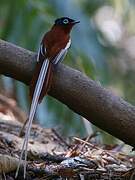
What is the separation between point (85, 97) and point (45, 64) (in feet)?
0.74

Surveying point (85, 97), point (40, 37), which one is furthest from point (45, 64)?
point (40, 37)

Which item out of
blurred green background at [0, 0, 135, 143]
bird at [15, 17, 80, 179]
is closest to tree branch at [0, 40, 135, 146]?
bird at [15, 17, 80, 179]

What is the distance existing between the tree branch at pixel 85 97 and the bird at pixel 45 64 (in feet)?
0.13

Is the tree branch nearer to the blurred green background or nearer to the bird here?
the bird

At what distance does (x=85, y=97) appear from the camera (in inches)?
104

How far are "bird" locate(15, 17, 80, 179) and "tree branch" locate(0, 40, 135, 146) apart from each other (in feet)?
0.13

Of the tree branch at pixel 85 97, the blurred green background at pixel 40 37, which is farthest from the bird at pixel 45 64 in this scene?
the blurred green background at pixel 40 37

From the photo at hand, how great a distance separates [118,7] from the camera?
5.46 meters

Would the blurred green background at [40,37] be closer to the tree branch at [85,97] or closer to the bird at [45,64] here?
the bird at [45,64]

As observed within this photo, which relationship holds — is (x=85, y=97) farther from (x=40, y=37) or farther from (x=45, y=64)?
(x=40, y=37)

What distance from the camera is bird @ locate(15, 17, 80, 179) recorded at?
2.58m

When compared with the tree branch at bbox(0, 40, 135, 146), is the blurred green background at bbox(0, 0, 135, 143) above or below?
above

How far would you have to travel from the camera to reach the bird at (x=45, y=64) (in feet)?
8.47

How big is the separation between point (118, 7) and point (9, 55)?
2939mm
